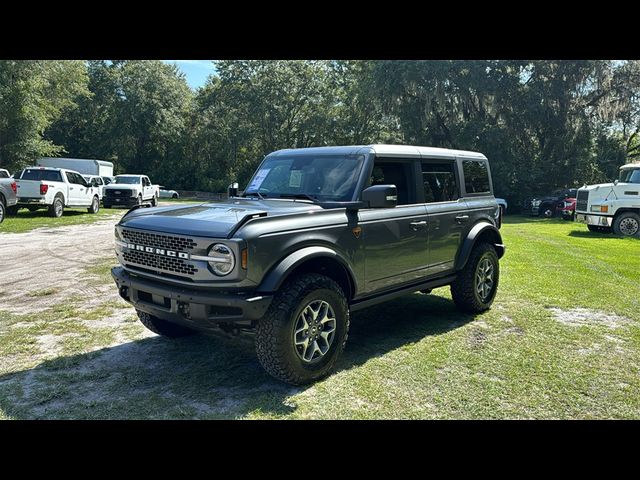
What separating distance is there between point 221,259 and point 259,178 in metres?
2.06

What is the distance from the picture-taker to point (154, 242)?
156 inches

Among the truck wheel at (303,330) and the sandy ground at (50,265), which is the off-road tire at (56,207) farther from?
the truck wheel at (303,330)

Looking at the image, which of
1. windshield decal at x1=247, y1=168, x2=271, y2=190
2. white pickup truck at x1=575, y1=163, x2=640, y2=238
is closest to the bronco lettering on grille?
windshield decal at x1=247, y1=168, x2=271, y2=190

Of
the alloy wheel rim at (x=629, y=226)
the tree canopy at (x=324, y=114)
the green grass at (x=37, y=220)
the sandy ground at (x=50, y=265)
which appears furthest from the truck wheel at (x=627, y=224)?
the green grass at (x=37, y=220)

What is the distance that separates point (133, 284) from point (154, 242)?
0.42 meters

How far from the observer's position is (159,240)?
3924 millimetres

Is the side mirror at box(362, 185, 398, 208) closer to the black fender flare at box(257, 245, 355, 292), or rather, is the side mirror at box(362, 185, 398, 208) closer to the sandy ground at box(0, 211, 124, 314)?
the black fender flare at box(257, 245, 355, 292)

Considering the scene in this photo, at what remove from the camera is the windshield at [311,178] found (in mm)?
4676

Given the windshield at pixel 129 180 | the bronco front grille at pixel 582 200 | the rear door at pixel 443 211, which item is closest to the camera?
the rear door at pixel 443 211

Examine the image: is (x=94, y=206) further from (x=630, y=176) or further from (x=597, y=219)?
(x=630, y=176)

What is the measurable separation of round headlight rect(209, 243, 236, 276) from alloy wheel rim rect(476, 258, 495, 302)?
361 centimetres

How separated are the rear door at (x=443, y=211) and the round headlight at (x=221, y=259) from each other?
100 inches

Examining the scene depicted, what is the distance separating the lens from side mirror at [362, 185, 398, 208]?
429cm
